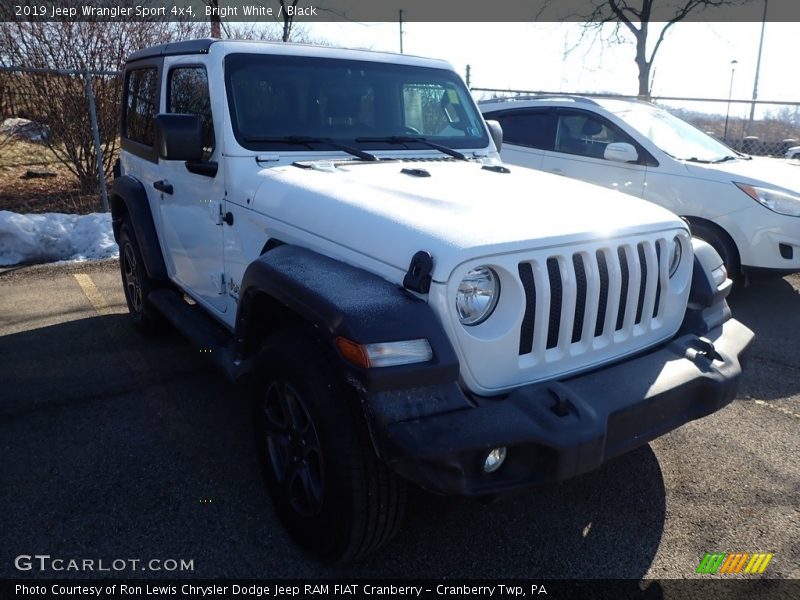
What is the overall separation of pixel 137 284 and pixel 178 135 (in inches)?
83.7

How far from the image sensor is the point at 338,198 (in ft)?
9.00

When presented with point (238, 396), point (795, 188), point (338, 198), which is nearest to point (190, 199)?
point (238, 396)

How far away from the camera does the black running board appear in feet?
10.0

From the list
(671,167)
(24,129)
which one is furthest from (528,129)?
(24,129)

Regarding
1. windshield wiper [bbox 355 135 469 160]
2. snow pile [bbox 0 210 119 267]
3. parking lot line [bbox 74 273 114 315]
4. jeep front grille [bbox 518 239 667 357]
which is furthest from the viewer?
snow pile [bbox 0 210 119 267]

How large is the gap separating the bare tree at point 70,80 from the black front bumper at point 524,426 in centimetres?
942

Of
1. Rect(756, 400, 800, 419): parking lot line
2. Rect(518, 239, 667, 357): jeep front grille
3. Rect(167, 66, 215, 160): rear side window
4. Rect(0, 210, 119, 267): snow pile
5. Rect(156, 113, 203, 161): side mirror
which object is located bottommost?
Rect(756, 400, 800, 419): parking lot line

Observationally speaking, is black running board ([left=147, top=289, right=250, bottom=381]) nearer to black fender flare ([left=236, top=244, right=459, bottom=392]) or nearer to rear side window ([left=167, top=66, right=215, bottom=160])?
black fender flare ([left=236, top=244, right=459, bottom=392])

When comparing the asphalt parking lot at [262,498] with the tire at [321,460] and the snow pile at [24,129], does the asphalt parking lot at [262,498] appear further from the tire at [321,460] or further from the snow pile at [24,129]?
the snow pile at [24,129]

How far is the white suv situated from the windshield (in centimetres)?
270

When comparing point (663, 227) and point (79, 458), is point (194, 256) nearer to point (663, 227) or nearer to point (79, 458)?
point (79, 458)

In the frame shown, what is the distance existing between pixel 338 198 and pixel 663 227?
4.61 ft

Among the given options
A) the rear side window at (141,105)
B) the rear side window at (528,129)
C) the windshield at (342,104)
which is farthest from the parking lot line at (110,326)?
the rear side window at (528,129)
